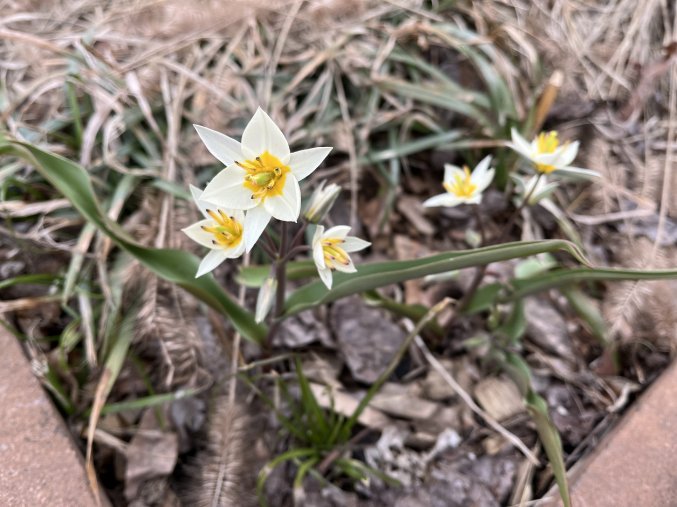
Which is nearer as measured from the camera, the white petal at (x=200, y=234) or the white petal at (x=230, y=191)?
the white petal at (x=230, y=191)

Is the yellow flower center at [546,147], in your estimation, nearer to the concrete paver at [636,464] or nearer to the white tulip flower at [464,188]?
the white tulip flower at [464,188]

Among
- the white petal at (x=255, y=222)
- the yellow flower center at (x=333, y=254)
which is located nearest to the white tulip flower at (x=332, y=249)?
the yellow flower center at (x=333, y=254)

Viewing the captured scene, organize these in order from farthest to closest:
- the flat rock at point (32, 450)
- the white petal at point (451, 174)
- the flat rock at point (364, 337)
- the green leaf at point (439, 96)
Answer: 1. the green leaf at point (439, 96)
2. the flat rock at point (364, 337)
3. the white petal at point (451, 174)
4. the flat rock at point (32, 450)

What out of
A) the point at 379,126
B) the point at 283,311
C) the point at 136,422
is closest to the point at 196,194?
the point at 283,311

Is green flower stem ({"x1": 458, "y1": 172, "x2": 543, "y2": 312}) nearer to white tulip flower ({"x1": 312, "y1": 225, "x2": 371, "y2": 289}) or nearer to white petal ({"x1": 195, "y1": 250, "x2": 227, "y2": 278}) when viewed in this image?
white tulip flower ({"x1": 312, "y1": 225, "x2": 371, "y2": 289})

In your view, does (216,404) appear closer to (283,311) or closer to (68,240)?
(283,311)

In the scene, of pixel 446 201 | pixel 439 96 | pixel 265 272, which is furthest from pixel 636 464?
pixel 439 96
